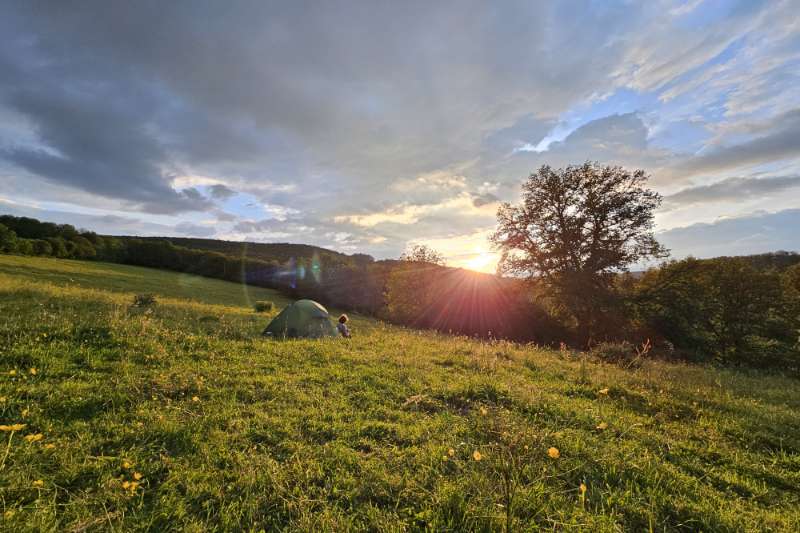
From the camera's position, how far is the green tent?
13144 mm

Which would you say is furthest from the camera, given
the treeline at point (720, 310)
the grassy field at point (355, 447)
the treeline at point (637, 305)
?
the treeline at point (637, 305)

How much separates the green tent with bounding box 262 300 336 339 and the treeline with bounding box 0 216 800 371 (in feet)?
25.9

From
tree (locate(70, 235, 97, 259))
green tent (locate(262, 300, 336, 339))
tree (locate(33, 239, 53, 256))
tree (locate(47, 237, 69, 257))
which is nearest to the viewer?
green tent (locate(262, 300, 336, 339))

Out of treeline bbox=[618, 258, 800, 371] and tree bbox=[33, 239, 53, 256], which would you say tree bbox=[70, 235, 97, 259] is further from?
treeline bbox=[618, 258, 800, 371]

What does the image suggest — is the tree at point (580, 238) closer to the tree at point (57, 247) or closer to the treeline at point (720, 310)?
the treeline at point (720, 310)

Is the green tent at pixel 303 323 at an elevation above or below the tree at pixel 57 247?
below

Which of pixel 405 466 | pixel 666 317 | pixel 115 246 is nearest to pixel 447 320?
pixel 666 317

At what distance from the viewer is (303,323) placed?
1341 cm

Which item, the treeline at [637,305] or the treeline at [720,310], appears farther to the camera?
the treeline at [637,305]

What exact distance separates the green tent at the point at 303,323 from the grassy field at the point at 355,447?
5.03m

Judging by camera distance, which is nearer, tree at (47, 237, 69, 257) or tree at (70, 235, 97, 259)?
tree at (47, 237, 69, 257)

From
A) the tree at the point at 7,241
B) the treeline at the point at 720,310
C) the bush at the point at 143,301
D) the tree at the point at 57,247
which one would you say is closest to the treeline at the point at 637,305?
the treeline at the point at 720,310

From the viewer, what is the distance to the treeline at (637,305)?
71.0 feet

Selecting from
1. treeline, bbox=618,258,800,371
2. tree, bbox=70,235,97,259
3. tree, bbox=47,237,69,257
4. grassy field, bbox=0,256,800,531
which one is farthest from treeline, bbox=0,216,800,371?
grassy field, bbox=0,256,800,531
